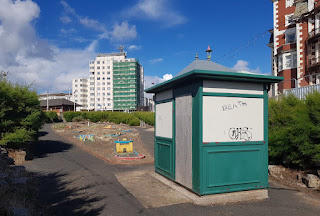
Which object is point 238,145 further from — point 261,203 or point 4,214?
point 4,214

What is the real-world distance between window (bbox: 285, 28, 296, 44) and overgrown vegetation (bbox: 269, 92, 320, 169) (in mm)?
23452

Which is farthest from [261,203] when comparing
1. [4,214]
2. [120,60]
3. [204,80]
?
[120,60]

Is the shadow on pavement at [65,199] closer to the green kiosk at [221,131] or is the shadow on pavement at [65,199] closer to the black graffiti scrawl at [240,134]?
the green kiosk at [221,131]

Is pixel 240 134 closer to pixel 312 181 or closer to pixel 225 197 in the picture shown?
pixel 225 197

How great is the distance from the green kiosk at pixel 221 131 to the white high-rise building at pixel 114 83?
97.5 m

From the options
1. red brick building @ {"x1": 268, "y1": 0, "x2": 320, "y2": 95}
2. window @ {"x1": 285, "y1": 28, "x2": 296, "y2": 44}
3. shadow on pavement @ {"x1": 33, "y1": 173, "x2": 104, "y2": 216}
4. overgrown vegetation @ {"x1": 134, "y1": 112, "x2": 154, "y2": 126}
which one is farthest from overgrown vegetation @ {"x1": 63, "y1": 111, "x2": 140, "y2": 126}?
shadow on pavement @ {"x1": 33, "y1": 173, "x2": 104, "y2": 216}

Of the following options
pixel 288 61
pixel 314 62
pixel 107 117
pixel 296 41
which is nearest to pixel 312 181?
pixel 314 62

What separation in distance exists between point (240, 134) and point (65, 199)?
4.53 meters

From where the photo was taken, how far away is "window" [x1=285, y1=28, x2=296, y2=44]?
2830 cm

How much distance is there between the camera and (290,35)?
28.9 m

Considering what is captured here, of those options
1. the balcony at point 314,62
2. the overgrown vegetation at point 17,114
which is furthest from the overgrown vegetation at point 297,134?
the balcony at point 314,62

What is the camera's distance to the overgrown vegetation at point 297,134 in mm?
6996

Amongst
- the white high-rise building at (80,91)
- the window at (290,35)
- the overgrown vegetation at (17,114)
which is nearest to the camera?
the overgrown vegetation at (17,114)

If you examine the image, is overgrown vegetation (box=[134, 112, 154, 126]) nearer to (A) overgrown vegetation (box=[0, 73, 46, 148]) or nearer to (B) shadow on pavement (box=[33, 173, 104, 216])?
(A) overgrown vegetation (box=[0, 73, 46, 148])
